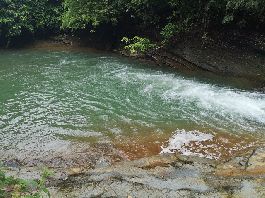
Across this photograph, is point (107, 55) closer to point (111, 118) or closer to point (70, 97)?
point (70, 97)

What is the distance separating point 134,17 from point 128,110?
8849mm

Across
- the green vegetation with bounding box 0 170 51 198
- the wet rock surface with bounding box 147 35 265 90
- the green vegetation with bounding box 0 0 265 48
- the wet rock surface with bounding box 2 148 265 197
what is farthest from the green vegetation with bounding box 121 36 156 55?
the green vegetation with bounding box 0 170 51 198

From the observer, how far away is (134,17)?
754 inches

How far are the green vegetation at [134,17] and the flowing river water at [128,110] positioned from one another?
238 cm

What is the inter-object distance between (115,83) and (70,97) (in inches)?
80.0

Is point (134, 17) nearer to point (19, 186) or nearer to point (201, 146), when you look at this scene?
point (201, 146)

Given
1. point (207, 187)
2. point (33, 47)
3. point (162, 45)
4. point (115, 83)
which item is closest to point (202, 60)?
point (162, 45)

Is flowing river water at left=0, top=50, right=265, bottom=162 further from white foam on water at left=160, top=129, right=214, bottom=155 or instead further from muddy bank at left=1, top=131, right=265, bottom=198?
muddy bank at left=1, top=131, right=265, bottom=198

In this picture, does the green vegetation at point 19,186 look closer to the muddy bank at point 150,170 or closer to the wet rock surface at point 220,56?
the muddy bank at point 150,170

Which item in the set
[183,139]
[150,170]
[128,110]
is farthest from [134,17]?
[150,170]

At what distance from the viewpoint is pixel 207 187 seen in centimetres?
680

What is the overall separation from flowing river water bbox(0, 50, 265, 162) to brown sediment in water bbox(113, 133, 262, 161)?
0.9 inches

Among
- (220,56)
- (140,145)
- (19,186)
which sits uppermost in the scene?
(220,56)

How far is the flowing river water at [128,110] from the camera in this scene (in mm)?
9281
